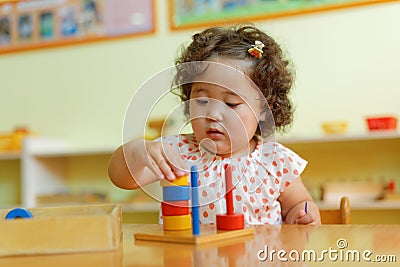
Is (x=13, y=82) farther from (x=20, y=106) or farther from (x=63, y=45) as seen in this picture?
(x=63, y=45)

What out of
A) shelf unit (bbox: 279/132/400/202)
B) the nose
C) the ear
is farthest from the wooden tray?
shelf unit (bbox: 279/132/400/202)

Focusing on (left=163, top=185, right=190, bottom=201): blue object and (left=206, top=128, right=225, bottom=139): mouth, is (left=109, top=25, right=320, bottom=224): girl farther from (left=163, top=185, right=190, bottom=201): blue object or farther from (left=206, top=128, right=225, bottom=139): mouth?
(left=163, top=185, right=190, bottom=201): blue object

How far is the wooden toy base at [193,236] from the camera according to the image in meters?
0.63

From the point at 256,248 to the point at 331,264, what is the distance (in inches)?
4.3

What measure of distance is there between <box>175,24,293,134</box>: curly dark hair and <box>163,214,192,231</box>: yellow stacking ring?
0.41m

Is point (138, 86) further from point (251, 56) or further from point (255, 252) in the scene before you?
point (255, 252)

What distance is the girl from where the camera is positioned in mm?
948

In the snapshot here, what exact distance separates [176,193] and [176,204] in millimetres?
18

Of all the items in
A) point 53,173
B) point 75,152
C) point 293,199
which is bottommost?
point 53,173

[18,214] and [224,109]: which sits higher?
[224,109]

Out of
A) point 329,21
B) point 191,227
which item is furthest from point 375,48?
point 191,227

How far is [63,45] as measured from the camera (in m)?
2.92

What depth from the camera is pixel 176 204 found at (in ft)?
2.30

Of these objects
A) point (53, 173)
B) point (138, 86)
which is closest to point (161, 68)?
point (138, 86)
